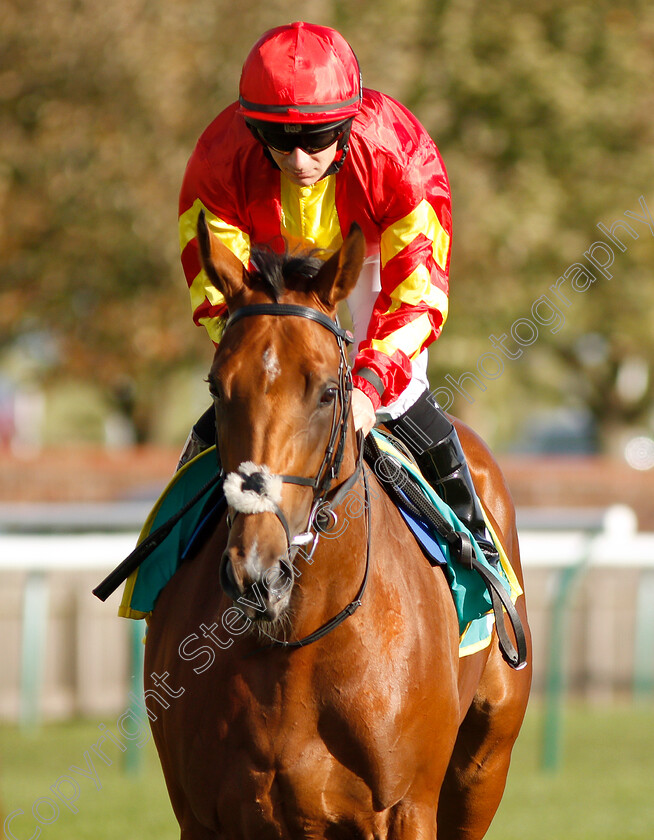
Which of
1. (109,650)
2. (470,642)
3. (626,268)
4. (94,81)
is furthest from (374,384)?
(626,268)

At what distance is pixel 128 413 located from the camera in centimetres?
2305

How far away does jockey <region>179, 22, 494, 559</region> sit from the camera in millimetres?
3303

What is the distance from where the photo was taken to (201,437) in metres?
3.75

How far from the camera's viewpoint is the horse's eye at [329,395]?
279cm

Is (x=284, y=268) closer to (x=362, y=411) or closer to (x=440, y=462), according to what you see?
(x=362, y=411)

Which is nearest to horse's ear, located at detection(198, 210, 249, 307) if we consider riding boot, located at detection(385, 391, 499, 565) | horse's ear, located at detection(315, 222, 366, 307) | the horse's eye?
horse's ear, located at detection(315, 222, 366, 307)

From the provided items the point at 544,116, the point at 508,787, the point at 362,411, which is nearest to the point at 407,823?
the point at 362,411

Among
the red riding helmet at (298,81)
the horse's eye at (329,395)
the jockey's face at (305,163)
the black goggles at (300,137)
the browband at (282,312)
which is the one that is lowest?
the horse's eye at (329,395)

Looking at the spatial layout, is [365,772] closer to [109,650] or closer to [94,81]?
[109,650]

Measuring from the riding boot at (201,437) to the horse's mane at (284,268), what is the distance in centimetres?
68

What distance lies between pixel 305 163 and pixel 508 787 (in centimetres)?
494

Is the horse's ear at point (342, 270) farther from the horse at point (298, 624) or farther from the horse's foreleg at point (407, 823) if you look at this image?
the horse's foreleg at point (407, 823)

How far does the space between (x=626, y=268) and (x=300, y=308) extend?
18665mm

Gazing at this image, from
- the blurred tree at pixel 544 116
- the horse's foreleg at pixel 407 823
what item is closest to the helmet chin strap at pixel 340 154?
the horse's foreleg at pixel 407 823
